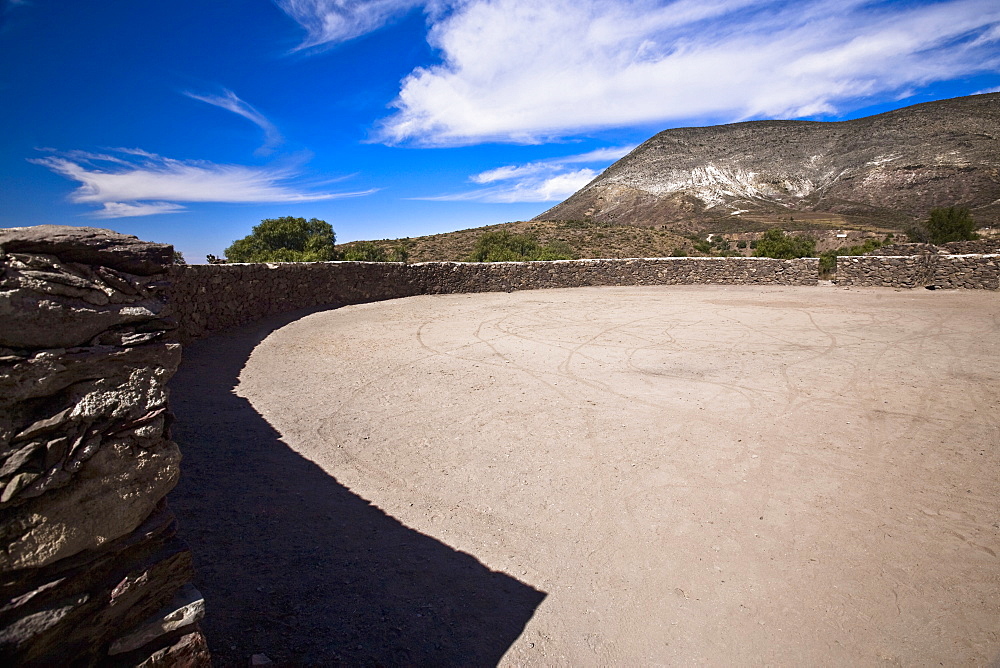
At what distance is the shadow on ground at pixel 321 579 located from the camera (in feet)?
9.07

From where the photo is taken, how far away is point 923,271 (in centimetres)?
1873

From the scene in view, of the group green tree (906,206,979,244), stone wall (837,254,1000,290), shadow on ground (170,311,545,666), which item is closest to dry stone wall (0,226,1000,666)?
shadow on ground (170,311,545,666)

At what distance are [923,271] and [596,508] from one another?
21.5 m

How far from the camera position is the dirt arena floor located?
296cm

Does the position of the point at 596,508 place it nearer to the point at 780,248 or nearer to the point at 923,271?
the point at 923,271

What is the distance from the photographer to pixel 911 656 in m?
2.84

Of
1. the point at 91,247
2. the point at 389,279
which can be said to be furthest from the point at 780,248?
the point at 91,247

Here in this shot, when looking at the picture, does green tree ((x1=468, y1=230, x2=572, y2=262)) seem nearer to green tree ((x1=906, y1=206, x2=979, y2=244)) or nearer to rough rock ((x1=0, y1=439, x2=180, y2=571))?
rough rock ((x1=0, y1=439, x2=180, y2=571))

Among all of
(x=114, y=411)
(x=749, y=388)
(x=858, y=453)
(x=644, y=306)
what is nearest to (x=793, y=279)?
(x=644, y=306)

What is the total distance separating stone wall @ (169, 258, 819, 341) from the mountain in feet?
127

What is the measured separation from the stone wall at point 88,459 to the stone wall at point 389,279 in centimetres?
353

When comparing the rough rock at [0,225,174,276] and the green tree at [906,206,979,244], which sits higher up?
the rough rock at [0,225,174,276]

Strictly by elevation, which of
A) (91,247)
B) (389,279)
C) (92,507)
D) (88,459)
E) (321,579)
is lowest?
(321,579)

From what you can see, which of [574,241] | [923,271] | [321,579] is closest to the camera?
[321,579]
